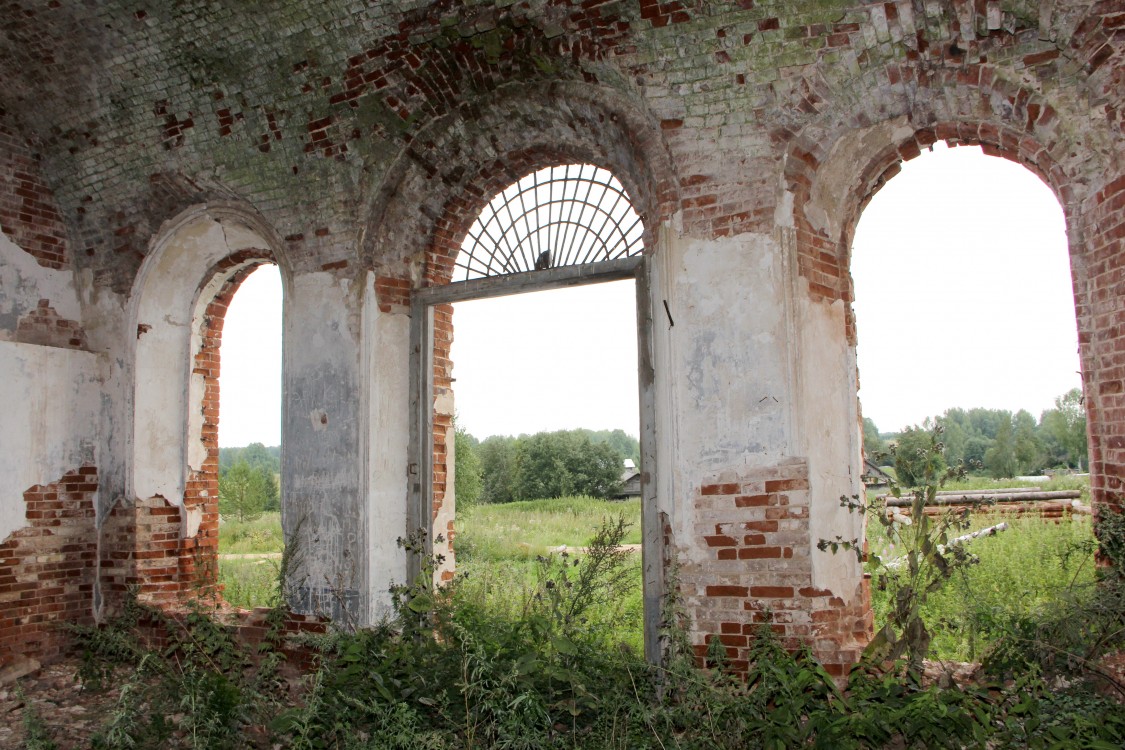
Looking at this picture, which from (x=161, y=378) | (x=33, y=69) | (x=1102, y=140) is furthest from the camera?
(x=161, y=378)

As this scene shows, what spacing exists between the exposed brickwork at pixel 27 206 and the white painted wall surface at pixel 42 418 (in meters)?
0.91

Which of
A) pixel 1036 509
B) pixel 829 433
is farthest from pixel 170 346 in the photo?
pixel 1036 509

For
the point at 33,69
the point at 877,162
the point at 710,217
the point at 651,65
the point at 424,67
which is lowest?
the point at 710,217

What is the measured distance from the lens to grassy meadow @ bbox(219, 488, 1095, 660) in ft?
18.0

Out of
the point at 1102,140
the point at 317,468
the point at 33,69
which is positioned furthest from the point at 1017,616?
the point at 33,69

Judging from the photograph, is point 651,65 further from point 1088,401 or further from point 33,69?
point 33,69

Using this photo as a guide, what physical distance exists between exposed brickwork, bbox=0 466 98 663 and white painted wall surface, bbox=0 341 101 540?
103 millimetres

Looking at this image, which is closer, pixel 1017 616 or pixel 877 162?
pixel 1017 616

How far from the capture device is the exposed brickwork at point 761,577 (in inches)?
179

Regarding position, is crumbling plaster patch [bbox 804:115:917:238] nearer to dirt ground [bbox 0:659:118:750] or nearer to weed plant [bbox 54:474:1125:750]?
weed plant [bbox 54:474:1125:750]

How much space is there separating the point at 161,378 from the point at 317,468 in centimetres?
229

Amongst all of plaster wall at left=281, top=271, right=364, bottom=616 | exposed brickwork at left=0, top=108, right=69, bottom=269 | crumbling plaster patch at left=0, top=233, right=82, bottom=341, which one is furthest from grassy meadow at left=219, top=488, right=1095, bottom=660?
exposed brickwork at left=0, top=108, right=69, bottom=269

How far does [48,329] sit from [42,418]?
2.62 ft

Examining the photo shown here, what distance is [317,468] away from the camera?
20.5 ft
